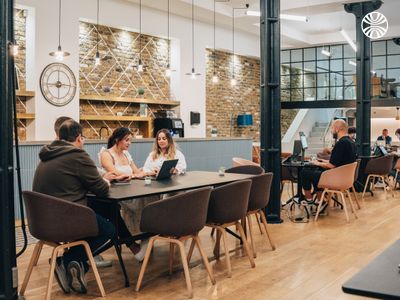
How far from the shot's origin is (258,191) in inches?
185

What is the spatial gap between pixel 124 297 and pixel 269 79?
3867mm

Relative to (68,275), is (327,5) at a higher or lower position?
higher

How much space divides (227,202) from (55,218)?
1.43 meters

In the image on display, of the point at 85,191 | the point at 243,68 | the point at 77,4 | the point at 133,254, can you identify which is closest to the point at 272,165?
the point at 133,254

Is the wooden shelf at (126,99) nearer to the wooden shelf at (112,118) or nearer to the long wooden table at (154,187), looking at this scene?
the wooden shelf at (112,118)

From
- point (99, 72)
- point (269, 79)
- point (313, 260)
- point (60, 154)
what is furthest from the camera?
point (99, 72)

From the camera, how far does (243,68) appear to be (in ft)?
49.2

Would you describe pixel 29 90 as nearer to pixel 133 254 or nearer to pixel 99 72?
pixel 99 72

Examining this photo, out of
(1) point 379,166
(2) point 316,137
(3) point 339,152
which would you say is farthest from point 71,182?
(2) point 316,137

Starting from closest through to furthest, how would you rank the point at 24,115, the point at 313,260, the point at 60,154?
the point at 60,154, the point at 313,260, the point at 24,115

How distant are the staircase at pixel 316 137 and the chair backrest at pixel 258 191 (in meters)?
13.9

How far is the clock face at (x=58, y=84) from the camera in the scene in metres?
8.91

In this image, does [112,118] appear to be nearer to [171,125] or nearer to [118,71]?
[118,71]

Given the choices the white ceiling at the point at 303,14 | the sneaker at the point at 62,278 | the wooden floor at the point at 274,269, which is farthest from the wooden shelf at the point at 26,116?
the sneaker at the point at 62,278
